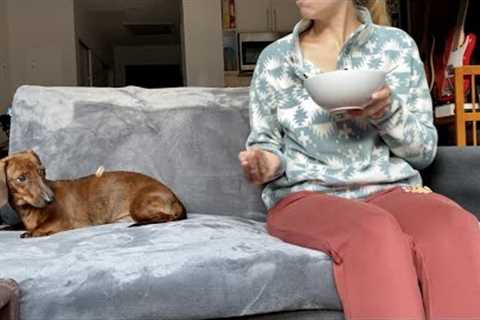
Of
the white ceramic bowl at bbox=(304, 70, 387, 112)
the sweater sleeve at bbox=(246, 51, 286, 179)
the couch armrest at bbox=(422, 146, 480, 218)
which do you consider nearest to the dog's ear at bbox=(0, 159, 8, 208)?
the sweater sleeve at bbox=(246, 51, 286, 179)

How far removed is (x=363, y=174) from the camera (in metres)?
1.39

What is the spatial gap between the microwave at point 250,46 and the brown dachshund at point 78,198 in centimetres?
398

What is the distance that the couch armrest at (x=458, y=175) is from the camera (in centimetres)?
156

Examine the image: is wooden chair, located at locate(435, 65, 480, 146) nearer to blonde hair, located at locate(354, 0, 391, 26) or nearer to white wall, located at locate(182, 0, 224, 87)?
blonde hair, located at locate(354, 0, 391, 26)

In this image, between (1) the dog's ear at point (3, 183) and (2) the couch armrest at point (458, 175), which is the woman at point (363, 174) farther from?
(1) the dog's ear at point (3, 183)

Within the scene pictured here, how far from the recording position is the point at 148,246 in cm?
125

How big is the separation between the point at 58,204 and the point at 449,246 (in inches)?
47.3

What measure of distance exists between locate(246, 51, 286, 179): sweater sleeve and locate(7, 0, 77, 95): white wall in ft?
16.0

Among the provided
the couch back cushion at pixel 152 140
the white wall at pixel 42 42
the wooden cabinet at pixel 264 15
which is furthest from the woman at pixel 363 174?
the white wall at pixel 42 42

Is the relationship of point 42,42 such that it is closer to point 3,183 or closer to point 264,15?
point 264,15

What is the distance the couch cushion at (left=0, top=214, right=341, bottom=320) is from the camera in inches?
42.1

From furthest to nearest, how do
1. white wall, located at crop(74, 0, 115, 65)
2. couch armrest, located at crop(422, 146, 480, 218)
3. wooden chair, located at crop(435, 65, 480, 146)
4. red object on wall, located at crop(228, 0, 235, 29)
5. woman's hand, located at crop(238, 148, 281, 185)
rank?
white wall, located at crop(74, 0, 115, 65)
red object on wall, located at crop(228, 0, 235, 29)
wooden chair, located at crop(435, 65, 480, 146)
couch armrest, located at crop(422, 146, 480, 218)
woman's hand, located at crop(238, 148, 281, 185)

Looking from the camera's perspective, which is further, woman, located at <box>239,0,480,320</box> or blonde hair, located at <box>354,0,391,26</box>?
blonde hair, located at <box>354,0,391,26</box>

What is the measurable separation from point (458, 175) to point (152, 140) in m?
0.88
